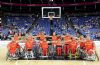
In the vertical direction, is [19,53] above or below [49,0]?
below

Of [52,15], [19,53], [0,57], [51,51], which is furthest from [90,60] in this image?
[52,15]

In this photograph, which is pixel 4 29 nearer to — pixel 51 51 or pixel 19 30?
pixel 19 30

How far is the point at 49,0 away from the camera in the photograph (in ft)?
103

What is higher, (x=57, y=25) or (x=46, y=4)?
(x=46, y=4)

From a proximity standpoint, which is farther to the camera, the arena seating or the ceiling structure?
the ceiling structure

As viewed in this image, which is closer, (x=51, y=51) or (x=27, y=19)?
(x=51, y=51)

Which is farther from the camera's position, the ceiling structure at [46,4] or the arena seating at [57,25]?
the ceiling structure at [46,4]

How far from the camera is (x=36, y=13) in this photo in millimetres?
33344

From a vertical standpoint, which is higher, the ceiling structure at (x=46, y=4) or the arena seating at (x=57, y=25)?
the ceiling structure at (x=46, y=4)

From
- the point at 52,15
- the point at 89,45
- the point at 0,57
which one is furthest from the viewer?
the point at 52,15

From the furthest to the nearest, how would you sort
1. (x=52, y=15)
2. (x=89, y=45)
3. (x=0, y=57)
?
(x=52, y=15) → (x=0, y=57) → (x=89, y=45)

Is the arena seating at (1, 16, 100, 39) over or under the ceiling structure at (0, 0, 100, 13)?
under

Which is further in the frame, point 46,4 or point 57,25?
point 57,25

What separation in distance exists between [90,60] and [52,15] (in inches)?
407
